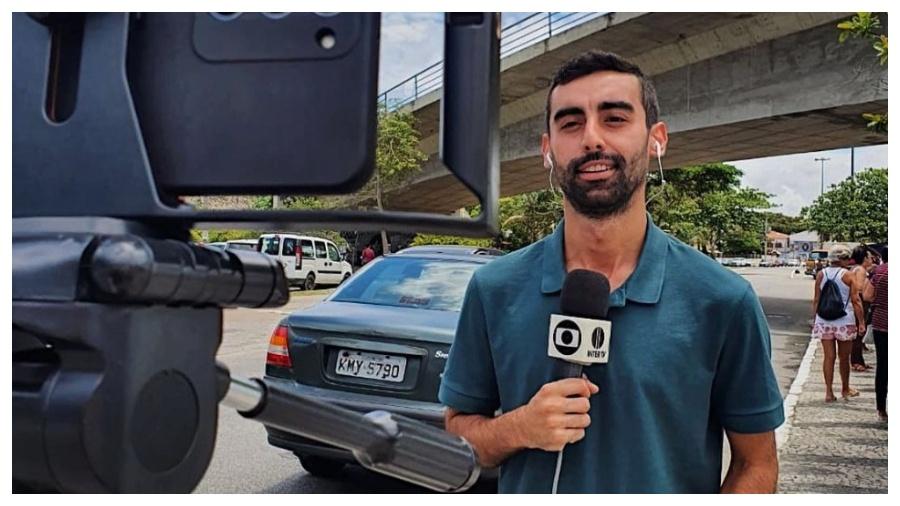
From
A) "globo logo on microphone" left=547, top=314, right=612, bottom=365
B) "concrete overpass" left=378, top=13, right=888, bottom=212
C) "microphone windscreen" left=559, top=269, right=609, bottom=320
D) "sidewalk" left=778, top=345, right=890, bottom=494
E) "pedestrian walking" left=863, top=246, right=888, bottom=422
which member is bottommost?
"sidewalk" left=778, top=345, right=890, bottom=494

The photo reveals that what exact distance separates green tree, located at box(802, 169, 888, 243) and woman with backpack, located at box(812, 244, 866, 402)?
95.4ft

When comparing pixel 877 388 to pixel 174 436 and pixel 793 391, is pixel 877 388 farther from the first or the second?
pixel 174 436

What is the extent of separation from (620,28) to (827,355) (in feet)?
15.0

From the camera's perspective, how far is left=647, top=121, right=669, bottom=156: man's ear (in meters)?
1.51

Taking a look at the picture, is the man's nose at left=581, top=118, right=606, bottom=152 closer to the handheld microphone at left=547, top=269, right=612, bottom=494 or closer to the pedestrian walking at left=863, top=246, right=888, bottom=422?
the handheld microphone at left=547, top=269, right=612, bottom=494

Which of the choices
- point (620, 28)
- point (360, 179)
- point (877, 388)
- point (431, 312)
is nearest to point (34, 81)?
point (360, 179)

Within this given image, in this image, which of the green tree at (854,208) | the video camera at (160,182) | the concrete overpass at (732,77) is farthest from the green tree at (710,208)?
the video camera at (160,182)

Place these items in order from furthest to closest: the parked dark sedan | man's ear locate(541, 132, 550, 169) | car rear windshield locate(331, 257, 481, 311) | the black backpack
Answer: the black backpack < car rear windshield locate(331, 257, 481, 311) < the parked dark sedan < man's ear locate(541, 132, 550, 169)

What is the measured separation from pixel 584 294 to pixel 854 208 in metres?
41.5

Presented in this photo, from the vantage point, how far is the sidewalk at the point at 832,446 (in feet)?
16.0

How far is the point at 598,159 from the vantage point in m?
1.41

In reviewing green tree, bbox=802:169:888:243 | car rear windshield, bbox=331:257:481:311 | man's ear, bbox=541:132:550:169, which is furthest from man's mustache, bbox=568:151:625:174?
green tree, bbox=802:169:888:243

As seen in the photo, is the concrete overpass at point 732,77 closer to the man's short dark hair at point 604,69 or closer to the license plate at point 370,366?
the license plate at point 370,366

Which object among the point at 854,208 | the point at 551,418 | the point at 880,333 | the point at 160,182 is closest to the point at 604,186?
the point at 551,418
